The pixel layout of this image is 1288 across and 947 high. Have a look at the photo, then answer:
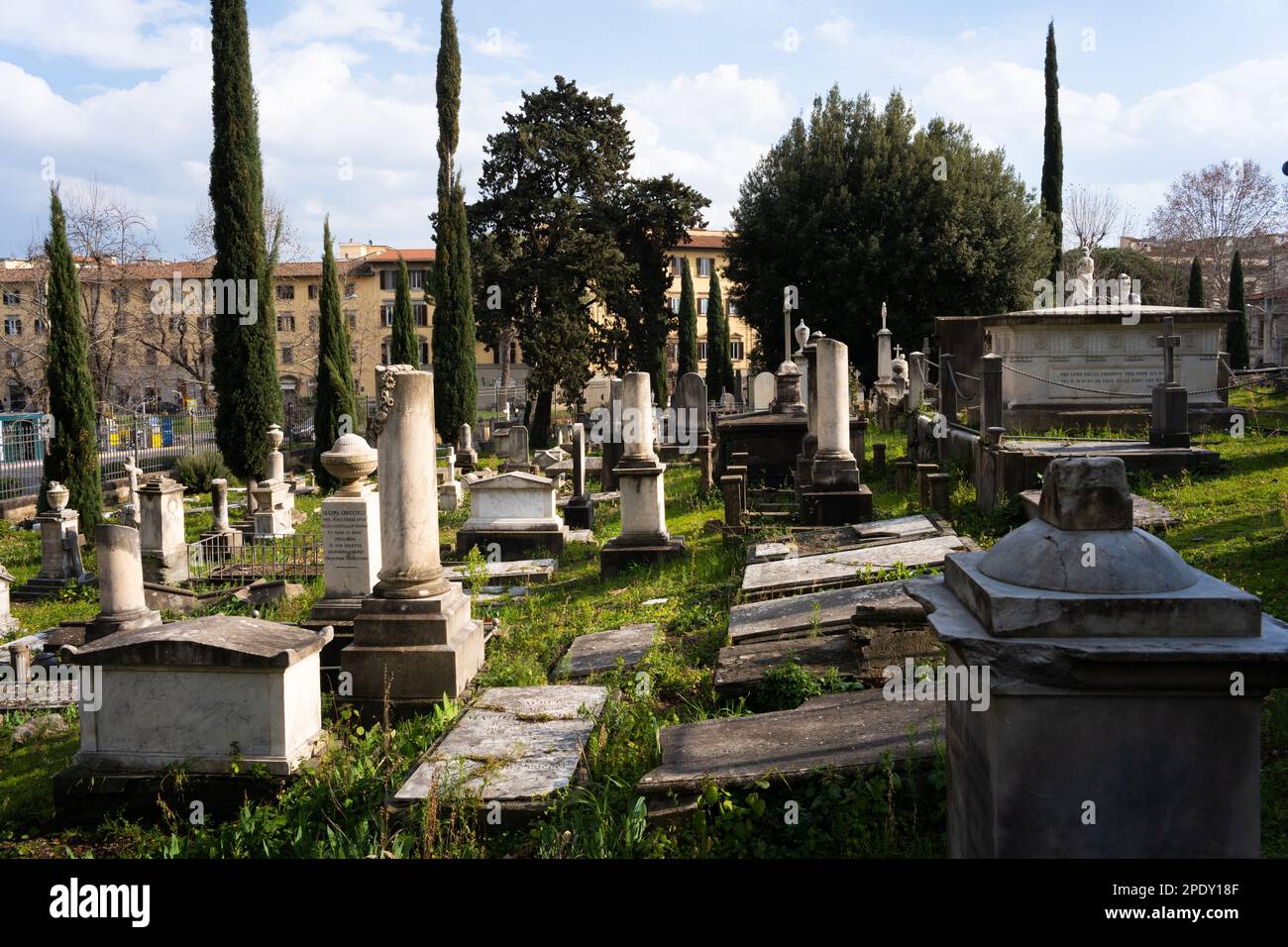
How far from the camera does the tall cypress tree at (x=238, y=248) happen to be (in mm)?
21266

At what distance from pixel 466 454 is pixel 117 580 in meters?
17.8

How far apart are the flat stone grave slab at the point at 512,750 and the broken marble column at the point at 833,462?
18.7 feet

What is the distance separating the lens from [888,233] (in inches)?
1210

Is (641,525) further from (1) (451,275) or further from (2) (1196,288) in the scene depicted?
(2) (1196,288)

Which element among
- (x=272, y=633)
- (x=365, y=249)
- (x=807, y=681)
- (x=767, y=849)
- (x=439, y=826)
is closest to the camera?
(x=767, y=849)

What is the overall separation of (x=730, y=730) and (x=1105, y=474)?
2.61 metres

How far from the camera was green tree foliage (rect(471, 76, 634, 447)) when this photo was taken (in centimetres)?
3516

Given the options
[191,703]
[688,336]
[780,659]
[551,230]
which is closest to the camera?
[191,703]

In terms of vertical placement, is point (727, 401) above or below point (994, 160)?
below

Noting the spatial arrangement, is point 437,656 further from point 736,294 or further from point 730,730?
point 736,294

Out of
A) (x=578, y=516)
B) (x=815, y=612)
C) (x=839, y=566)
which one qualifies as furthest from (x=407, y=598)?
(x=578, y=516)

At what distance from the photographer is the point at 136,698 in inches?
238

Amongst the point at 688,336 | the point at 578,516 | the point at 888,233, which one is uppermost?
the point at 888,233

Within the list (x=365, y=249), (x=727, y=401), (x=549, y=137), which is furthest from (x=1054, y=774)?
(x=365, y=249)
